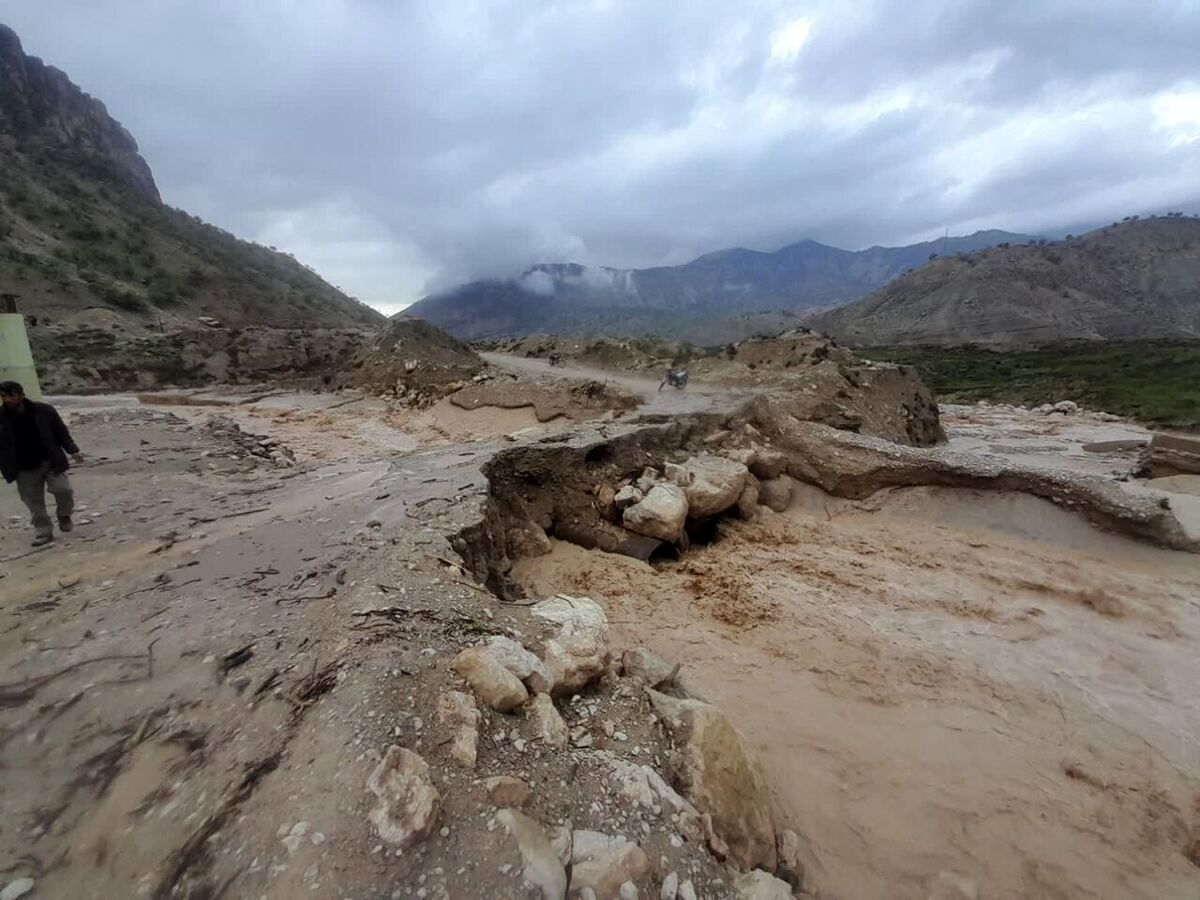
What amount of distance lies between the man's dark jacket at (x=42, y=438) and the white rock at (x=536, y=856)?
5.06 m

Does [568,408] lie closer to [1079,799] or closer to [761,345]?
[761,345]

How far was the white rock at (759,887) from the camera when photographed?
246cm

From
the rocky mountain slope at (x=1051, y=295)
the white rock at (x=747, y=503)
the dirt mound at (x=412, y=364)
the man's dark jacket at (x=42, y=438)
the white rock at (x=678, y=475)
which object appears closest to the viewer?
the man's dark jacket at (x=42, y=438)

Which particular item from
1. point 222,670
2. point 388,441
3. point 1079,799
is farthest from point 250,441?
point 1079,799

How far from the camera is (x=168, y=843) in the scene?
2199 mm

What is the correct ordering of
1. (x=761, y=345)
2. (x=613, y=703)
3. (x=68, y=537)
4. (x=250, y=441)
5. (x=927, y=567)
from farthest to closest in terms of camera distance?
1. (x=761, y=345)
2. (x=250, y=441)
3. (x=927, y=567)
4. (x=68, y=537)
5. (x=613, y=703)

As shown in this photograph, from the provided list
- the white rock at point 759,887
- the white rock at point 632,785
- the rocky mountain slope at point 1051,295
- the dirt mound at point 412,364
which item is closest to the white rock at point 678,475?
the white rock at point 632,785

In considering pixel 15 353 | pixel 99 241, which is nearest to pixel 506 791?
pixel 15 353

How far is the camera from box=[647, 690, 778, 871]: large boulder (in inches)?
113

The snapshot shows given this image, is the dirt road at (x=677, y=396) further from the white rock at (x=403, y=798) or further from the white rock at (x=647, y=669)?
the white rock at (x=403, y=798)

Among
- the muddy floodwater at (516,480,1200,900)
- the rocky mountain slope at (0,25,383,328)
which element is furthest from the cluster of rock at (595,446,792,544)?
the rocky mountain slope at (0,25,383,328)

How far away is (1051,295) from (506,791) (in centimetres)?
8747

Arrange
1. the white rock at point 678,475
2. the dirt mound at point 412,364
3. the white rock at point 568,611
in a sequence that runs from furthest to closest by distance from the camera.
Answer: the dirt mound at point 412,364 → the white rock at point 678,475 → the white rock at point 568,611

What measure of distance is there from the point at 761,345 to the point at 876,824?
12.5 m
